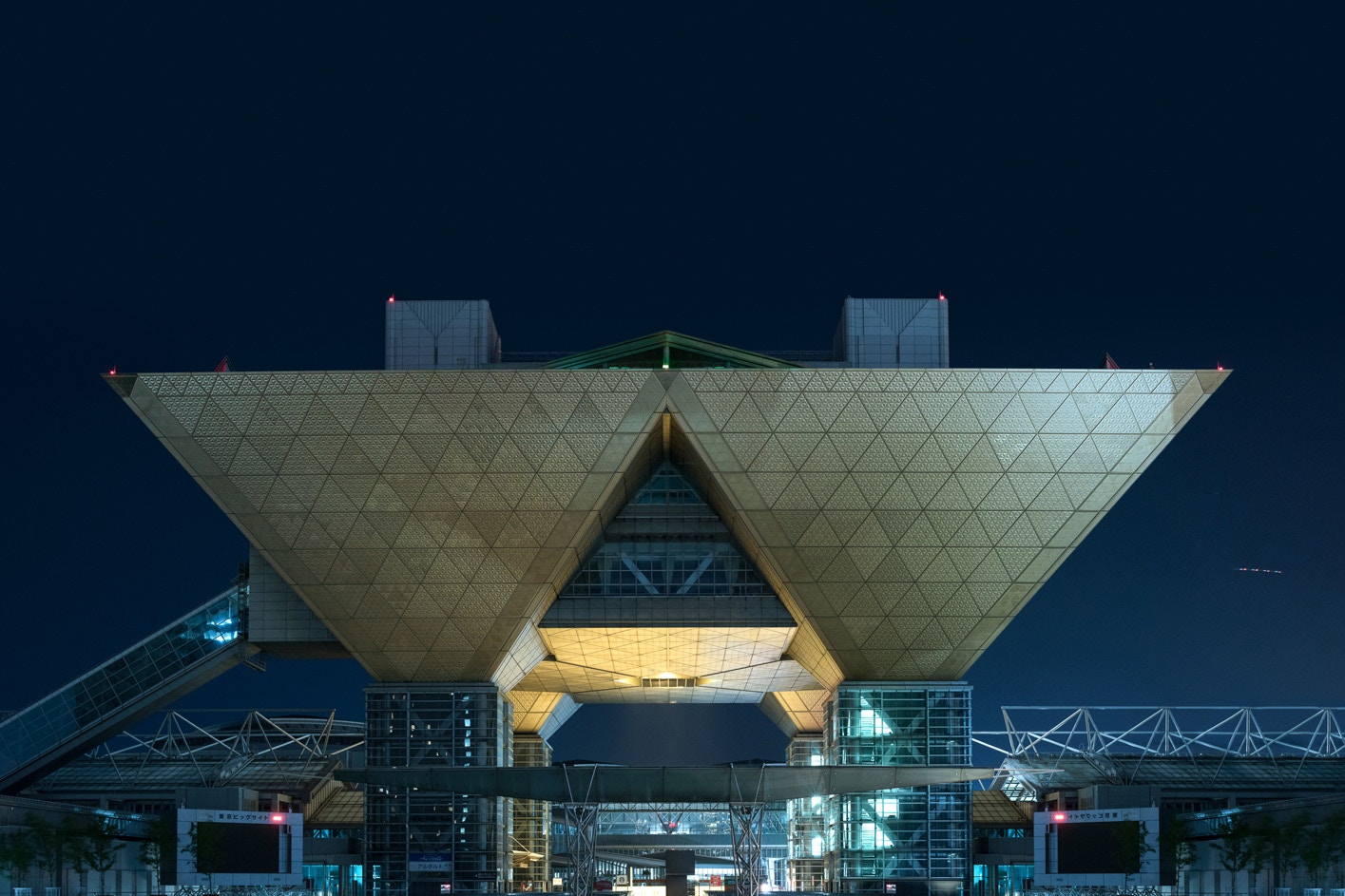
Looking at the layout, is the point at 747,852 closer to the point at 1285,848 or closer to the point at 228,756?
the point at 1285,848

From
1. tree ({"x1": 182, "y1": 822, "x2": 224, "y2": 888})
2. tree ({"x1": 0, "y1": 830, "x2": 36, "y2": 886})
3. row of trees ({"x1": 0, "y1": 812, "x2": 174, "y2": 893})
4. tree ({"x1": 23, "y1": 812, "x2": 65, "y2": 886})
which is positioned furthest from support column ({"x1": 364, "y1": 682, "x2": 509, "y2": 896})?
tree ({"x1": 0, "y1": 830, "x2": 36, "y2": 886})

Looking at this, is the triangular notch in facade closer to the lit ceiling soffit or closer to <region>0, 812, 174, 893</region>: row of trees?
the lit ceiling soffit

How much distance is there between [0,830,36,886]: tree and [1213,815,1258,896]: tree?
161 feet

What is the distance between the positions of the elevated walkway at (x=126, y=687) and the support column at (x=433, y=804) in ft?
26.4

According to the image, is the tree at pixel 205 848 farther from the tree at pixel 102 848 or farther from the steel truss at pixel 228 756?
the steel truss at pixel 228 756

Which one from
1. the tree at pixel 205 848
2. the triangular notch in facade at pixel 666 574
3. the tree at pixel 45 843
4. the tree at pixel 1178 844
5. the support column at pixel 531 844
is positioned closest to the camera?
the tree at pixel 45 843

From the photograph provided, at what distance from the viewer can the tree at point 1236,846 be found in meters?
64.8

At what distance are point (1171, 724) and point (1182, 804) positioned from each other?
609 centimetres

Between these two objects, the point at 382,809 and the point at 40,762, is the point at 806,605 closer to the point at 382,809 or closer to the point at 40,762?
the point at 382,809

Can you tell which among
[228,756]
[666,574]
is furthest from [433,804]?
[228,756]

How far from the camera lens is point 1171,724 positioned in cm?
9606

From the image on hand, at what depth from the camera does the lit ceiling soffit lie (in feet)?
242

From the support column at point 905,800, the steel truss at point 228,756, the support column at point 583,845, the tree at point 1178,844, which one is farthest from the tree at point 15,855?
the tree at point 1178,844

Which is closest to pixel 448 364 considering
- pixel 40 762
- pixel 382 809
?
pixel 382 809
